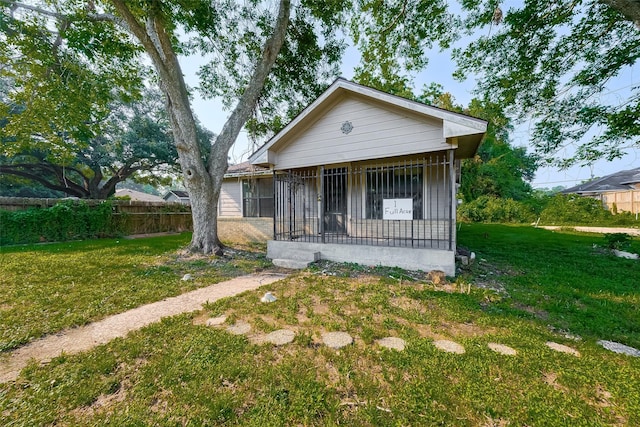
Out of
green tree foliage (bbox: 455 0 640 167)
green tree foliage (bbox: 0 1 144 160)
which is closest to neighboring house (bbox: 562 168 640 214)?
green tree foliage (bbox: 455 0 640 167)

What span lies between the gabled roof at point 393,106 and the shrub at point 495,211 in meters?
16.9

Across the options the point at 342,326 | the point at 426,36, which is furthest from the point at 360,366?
the point at 426,36

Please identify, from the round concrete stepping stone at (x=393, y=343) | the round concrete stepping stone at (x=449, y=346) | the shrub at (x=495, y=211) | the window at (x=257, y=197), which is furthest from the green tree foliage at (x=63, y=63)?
the shrub at (x=495, y=211)

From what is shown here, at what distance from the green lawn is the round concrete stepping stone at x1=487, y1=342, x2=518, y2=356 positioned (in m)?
0.05

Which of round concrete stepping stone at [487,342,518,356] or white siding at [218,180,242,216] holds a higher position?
white siding at [218,180,242,216]

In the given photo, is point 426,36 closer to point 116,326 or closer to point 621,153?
point 621,153

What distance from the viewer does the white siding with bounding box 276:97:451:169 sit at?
5512 mm

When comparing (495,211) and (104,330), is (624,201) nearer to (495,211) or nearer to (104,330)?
(495,211)

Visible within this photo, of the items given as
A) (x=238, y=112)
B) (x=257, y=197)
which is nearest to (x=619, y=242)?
(x=238, y=112)

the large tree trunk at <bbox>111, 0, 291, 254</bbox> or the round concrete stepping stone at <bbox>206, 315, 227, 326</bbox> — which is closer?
the round concrete stepping stone at <bbox>206, 315, 227, 326</bbox>

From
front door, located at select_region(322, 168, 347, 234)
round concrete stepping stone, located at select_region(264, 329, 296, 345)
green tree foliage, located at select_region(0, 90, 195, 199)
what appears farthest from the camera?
green tree foliage, located at select_region(0, 90, 195, 199)

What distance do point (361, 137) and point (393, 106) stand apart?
1025 mm

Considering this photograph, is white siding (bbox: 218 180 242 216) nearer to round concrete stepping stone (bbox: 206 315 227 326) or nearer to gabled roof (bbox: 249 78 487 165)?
gabled roof (bbox: 249 78 487 165)

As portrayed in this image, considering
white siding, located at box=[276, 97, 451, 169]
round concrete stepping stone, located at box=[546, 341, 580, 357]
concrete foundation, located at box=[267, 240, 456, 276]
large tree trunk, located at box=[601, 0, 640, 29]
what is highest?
large tree trunk, located at box=[601, 0, 640, 29]
